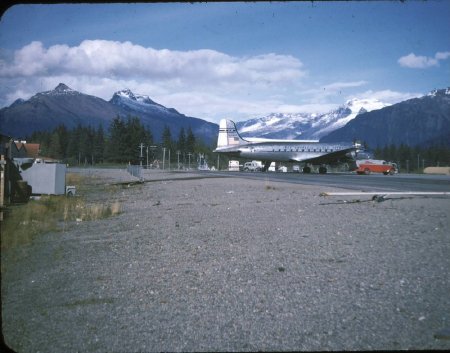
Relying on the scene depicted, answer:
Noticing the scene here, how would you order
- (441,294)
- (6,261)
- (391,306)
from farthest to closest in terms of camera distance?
1. (6,261)
2. (441,294)
3. (391,306)

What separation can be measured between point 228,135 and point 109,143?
2487 inches

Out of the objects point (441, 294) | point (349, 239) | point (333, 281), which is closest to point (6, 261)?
point (333, 281)

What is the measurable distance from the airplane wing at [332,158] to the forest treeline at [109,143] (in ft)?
226

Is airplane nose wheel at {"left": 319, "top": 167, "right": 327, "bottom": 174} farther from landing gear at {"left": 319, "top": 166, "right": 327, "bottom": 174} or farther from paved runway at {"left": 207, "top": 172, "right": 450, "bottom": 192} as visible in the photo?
paved runway at {"left": 207, "top": 172, "right": 450, "bottom": 192}

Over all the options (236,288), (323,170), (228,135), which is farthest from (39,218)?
(228,135)

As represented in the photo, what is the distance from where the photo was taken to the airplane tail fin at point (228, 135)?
2267 inches

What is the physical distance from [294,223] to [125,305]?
593 cm

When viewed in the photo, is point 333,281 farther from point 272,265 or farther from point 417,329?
point 417,329

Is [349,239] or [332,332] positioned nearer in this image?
[332,332]

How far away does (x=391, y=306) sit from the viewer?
13.5ft

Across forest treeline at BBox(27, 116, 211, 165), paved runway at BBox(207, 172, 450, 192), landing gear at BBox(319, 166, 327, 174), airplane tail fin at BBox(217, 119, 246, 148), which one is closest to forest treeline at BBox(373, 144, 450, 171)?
forest treeline at BBox(27, 116, 211, 165)

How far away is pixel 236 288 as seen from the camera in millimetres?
4934

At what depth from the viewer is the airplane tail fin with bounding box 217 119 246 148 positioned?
189 feet

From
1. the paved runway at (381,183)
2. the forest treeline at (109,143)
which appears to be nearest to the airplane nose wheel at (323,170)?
the paved runway at (381,183)
